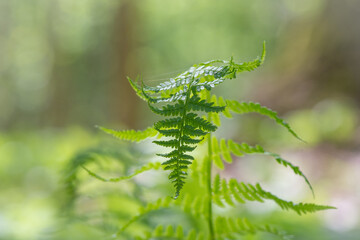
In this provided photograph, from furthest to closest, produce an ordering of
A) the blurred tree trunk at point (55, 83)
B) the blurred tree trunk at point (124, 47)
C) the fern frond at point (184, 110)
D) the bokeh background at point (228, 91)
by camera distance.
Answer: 1. the blurred tree trunk at point (55, 83)
2. the blurred tree trunk at point (124, 47)
3. the bokeh background at point (228, 91)
4. the fern frond at point (184, 110)

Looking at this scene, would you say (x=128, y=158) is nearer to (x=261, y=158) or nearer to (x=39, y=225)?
(x=39, y=225)

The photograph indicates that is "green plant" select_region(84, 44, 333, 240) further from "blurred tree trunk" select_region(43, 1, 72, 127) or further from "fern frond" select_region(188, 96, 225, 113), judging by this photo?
"blurred tree trunk" select_region(43, 1, 72, 127)

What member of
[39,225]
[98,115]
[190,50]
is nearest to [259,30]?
[190,50]

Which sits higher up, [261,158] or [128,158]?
[261,158]

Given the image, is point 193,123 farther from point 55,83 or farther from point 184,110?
point 55,83

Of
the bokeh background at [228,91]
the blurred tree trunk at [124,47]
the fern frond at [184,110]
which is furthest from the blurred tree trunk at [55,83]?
the fern frond at [184,110]

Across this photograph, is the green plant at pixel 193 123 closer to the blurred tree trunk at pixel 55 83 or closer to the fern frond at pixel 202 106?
the fern frond at pixel 202 106

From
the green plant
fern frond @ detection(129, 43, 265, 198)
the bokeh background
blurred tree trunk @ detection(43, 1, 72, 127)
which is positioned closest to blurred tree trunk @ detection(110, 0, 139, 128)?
the bokeh background

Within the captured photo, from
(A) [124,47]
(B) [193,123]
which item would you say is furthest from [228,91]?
(B) [193,123]
